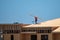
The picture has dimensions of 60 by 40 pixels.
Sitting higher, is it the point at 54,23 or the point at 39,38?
the point at 54,23

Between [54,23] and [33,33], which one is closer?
[33,33]

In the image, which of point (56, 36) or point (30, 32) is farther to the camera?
point (30, 32)

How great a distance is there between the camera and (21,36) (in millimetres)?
32312

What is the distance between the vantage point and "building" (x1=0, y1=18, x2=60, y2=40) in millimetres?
31191

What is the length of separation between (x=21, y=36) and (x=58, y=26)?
5.72 m

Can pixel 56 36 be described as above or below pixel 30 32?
below

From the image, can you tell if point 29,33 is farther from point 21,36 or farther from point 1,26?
point 1,26

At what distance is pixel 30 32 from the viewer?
31688 millimetres

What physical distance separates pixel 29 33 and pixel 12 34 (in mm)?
2560

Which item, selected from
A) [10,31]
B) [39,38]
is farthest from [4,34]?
[39,38]

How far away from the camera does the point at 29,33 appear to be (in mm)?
31750

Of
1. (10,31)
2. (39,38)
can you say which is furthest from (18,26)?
(39,38)

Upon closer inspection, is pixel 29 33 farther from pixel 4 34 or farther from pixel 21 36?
pixel 4 34

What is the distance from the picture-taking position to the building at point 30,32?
1228 inches
